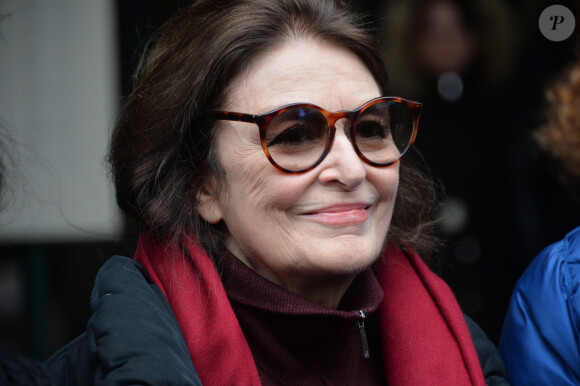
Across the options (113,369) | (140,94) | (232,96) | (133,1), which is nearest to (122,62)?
(133,1)

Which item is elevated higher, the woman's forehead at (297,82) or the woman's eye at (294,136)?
the woman's forehead at (297,82)

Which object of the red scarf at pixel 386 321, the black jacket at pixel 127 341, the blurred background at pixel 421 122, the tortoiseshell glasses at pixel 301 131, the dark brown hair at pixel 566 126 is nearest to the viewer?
the black jacket at pixel 127 341

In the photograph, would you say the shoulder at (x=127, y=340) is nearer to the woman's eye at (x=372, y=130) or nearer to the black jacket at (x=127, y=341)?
the black jacket at (x=127, y=341)

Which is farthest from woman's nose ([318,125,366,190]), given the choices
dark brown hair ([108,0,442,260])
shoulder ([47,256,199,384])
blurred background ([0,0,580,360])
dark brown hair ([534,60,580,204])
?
blurred background ([0,0,580,360])

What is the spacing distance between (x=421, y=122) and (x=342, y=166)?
1908 mm

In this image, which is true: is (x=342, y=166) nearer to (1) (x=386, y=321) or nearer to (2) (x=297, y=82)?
(2) (x=297, y=82)

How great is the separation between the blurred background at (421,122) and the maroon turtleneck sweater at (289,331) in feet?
5.52

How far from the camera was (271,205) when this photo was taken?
6.03ft

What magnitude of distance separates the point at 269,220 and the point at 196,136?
33cm

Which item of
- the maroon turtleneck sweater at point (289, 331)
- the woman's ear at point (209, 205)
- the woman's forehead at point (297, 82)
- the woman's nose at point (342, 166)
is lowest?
the maroon turtleneck sweater at point (289, 331)

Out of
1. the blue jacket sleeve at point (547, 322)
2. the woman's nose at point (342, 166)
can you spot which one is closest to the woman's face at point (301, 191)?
the woman's nose at point (342, 166)

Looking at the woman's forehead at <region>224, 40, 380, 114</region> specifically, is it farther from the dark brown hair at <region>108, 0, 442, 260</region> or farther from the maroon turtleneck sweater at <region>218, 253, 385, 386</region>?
the maroon turtleneck sweater at <region>218, 253, 385, 386</region>

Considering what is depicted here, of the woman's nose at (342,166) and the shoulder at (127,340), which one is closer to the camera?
the shoulder at (127,340)

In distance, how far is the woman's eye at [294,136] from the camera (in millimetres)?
1818
